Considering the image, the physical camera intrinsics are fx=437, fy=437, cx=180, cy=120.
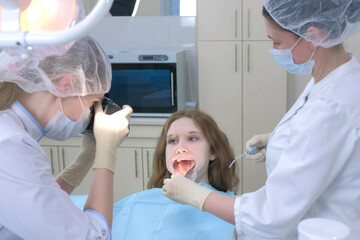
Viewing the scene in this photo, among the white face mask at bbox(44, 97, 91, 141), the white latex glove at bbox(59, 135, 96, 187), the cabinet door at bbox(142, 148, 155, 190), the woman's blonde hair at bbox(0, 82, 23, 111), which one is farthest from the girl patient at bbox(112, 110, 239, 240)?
the cabinet door at bbox(142, 148, 155, 190)

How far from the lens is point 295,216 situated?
4.08 feet

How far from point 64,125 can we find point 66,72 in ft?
0.58

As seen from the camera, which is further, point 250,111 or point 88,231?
point 250,111

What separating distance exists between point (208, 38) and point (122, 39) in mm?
878

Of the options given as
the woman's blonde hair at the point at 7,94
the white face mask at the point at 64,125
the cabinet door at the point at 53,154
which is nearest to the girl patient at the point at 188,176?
the white face mask at the point at 64,125

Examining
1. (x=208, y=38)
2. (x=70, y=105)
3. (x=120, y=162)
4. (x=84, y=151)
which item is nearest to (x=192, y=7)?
(x=208, y=38)

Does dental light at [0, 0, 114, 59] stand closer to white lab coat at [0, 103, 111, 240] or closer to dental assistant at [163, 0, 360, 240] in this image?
white lab coat at [0, 103, 111, 240]

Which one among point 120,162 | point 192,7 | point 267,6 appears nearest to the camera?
point 267,6

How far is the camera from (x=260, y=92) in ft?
12.2

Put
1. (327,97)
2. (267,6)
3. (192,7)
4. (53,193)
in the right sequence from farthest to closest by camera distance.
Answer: (192,7)
(267,6)
(327,97)
(53,193)

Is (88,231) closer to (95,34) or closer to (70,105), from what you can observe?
(70,105)

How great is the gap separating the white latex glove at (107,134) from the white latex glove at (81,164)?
0.71ft

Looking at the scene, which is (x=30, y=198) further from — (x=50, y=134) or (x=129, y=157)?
(x=129, y=157)

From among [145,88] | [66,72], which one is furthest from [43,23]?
[145,88]
